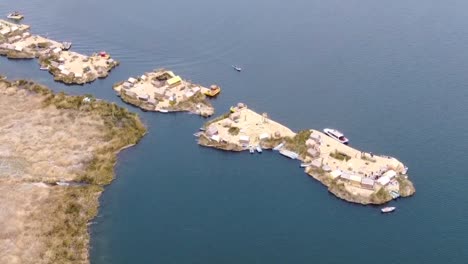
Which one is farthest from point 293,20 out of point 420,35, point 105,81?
point 105,81

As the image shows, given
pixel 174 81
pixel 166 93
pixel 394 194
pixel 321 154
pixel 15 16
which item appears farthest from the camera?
pixel 15 16

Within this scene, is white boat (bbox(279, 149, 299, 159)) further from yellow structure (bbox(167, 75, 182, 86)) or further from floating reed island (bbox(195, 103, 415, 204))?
yellow structure (bbox(167, 75, 182, 86))

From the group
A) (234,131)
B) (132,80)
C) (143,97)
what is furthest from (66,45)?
(234,131)

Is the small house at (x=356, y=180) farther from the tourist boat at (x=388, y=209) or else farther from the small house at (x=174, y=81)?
the small house at (x=174, y=81)

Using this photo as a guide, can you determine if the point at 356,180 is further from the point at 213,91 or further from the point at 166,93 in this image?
the point at 166,93

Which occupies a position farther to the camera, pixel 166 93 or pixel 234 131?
pixel 166 93

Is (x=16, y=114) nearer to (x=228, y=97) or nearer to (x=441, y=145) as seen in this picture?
(x=228, y=97)
